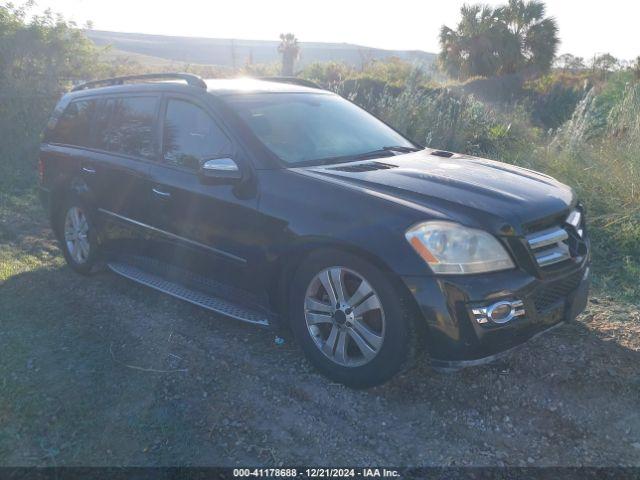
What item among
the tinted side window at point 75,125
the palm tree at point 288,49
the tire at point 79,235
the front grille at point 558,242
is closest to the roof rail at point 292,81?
the tinted side window at point 75,125

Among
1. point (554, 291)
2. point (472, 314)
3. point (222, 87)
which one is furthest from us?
point (222, 87)

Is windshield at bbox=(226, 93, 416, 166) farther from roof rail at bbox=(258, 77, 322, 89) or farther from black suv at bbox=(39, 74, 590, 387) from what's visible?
roof rail at bbox=(258, 77, 322, 89)

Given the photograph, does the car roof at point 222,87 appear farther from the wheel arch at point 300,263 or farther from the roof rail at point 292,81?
the wheel arch at point 300,263

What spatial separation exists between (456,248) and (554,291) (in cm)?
66

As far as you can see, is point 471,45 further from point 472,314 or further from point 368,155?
point 472,314

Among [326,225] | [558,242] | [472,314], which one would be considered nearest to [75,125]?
[326,225]

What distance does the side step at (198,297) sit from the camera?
158 inches

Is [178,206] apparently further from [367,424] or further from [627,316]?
[627,316]

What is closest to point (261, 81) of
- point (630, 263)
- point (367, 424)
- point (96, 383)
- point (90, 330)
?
point (90, 330)

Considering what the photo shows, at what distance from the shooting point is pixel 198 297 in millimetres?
4391

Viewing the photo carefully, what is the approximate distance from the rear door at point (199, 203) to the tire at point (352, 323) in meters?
0.47

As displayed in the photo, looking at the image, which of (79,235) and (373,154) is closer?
(373,154)

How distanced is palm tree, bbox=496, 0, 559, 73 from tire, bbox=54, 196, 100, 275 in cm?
2214

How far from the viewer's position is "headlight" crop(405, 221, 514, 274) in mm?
3213
